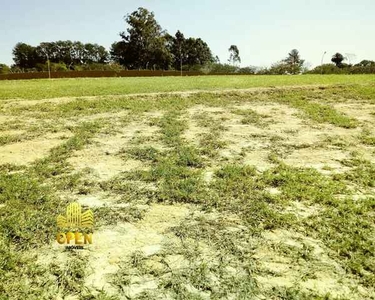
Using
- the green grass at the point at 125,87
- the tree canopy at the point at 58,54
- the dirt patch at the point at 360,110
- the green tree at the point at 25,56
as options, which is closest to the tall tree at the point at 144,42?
the tree canopy at the point at 58,54

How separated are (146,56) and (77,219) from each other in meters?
62.6

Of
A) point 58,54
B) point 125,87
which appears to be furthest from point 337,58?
point 58,54

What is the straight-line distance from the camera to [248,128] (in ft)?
22.8

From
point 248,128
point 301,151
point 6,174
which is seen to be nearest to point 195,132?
point 248,128

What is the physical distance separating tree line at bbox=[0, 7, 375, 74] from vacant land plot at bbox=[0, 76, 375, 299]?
33.3 m

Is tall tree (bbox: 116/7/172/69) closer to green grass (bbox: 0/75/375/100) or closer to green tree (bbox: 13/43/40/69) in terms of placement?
green tree (bbox: 13/43/40/69)

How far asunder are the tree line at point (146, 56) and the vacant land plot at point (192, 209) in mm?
33322

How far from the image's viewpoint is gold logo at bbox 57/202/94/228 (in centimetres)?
298

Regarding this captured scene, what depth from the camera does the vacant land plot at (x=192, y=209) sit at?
2264 millimetres

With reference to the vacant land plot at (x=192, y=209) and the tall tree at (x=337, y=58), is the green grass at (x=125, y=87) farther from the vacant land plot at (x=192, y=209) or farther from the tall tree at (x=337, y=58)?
the tall tree at (x=337, y=58)

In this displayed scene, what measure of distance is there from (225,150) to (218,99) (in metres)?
→ 6.19

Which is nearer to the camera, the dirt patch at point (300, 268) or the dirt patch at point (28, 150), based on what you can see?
the dirt patch at point (300, 268)

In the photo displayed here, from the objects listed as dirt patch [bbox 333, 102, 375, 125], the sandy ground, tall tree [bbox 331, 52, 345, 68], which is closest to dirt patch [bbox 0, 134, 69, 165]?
the sandy ground

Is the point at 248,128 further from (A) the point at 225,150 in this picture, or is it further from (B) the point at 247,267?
(B) the point at 247,267
